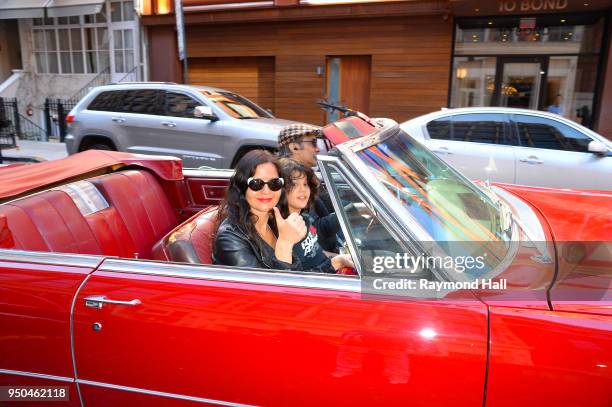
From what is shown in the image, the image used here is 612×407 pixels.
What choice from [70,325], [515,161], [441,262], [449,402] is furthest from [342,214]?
[515,161]

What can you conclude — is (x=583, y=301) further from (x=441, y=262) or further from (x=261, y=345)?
(x=261, y=345)

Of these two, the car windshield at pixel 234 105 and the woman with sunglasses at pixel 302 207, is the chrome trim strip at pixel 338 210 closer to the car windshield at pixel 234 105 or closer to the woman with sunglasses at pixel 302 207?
the woman with sunglasses at pixel 302 207

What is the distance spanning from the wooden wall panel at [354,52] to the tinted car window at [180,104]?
5279 mm

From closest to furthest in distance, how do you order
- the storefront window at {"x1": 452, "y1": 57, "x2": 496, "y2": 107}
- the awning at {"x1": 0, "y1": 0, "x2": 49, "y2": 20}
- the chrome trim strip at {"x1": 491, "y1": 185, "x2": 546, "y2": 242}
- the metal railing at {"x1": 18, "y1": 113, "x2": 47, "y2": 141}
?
1. the chrome trim strip at {"x1": 491, "y1": 185, "x2": 546, "y2": 242}
2. the storefront window at {"x1": 452, "y1": 57, "x2": 496, "y2": 107}
3. the awning at {"x1": 0, "y1": 0, "x2": 49, "y2": 20}
4. the metal railing at {"x1": 18, "y1": 113, "x2": 47, "y2": 141}

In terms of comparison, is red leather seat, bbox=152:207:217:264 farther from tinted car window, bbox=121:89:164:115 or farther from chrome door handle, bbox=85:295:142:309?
tinted car window, bbox=121:89:164:115

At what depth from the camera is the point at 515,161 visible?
5.97 m

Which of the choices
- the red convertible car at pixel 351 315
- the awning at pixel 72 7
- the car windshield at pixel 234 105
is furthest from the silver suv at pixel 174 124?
the awning at pixel 72 7

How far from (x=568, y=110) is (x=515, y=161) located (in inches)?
238

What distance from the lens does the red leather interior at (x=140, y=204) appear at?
277 centimetres

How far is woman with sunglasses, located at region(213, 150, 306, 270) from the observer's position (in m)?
2.12

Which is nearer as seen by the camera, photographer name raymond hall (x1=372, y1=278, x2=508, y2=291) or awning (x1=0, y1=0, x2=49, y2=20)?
photographer name raymond hall (x1=372, y1=278, x2=508, y2=291)

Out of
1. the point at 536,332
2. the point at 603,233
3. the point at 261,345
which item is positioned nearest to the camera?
the point at 536,332

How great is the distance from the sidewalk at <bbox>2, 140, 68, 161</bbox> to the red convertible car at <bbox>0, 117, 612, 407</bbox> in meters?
10.6

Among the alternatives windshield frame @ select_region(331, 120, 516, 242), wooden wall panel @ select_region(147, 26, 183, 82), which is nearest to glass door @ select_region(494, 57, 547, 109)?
wooden wall panel @ select_region(147, 26, 183, 82)
